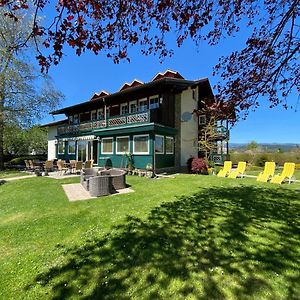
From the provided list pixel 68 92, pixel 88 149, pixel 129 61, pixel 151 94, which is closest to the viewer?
pixel 129 61

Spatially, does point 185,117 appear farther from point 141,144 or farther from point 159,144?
point 141,144

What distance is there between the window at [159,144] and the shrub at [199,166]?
391 centimetres

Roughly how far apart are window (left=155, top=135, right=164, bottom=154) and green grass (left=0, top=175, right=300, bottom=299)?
10713 mm

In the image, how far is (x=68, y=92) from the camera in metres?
30.9

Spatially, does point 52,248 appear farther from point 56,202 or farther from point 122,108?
point 122,108

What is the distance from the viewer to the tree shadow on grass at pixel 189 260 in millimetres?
3885

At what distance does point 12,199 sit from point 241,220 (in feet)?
33.9

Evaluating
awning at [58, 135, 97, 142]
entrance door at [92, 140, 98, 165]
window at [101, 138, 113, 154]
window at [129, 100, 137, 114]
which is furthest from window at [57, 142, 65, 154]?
window at [129, 100, 137, 114]

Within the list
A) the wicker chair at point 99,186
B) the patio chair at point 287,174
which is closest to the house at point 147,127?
the patio chair at point 287,174

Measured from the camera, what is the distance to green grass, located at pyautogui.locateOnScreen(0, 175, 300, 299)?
397 cm

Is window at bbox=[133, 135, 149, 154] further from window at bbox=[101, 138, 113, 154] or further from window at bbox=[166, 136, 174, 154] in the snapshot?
window at bbox=[101, 138, 113, 154]

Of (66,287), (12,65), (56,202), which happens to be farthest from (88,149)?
(66,287)

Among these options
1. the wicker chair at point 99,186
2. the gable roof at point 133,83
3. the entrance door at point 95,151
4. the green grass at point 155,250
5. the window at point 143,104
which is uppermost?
the gable roof at point 133,83

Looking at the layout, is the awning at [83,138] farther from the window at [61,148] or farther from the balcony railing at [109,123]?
the window at [61,148]
